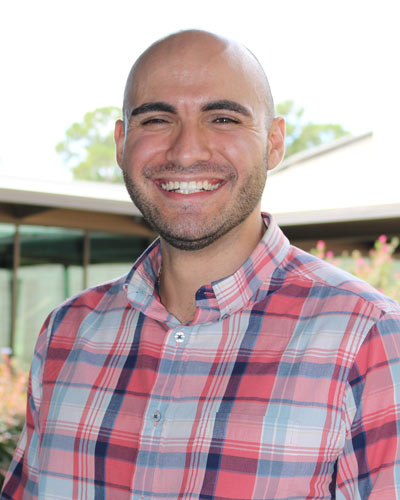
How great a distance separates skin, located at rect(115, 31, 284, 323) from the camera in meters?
2.03

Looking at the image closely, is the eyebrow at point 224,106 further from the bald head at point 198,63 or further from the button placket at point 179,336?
the button placket at point 179,336

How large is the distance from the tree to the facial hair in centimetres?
4695

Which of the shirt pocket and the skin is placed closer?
the shirt pocket

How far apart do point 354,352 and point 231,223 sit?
504 millimetres

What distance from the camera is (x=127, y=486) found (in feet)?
6.24

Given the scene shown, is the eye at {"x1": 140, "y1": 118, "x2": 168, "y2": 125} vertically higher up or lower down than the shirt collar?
higher up

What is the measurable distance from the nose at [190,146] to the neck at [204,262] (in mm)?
223

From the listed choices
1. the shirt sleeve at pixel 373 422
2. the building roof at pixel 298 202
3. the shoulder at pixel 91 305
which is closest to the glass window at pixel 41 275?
the building roof at pixel 298 202

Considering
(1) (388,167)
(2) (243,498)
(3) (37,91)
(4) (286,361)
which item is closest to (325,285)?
(4) (286,361)

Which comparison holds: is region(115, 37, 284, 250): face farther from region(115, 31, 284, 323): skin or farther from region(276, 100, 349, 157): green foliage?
region(276, 100, 349, 157): green foliage

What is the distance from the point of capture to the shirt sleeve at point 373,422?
5.44ft

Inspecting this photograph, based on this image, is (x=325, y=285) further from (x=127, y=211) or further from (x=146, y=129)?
(x=127, y=211)

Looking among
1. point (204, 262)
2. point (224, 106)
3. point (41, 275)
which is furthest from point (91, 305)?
point (41, 275)

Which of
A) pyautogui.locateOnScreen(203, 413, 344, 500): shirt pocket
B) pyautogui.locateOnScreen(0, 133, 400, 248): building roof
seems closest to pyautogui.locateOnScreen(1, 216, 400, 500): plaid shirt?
pyautogui.locateOnScreen(203, 413, 344, 500): shirt pocket
